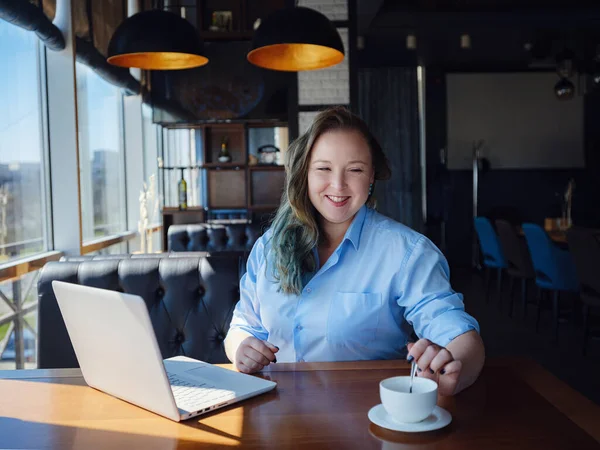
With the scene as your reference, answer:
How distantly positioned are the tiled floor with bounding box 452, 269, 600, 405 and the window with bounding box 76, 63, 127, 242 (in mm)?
3641

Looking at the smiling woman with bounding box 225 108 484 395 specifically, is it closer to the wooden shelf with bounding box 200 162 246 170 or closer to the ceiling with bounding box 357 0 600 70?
the wooden shelf with bounding box 200 162 246 170

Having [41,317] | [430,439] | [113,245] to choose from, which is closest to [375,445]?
[430,439]

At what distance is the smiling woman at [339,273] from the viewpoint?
1658mm

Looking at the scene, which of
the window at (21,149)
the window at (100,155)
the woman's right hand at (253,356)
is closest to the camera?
the woman's right hand at (253,356)

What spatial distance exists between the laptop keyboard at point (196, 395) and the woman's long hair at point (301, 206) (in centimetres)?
45

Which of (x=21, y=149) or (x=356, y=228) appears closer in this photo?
(x=356, y=228)

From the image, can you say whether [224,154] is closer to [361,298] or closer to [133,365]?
[361,298]

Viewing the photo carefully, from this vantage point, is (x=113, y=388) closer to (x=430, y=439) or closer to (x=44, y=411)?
(x=44, y=411)

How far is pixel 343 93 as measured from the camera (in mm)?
6199

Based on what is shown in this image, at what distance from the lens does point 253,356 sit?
144 centimetres

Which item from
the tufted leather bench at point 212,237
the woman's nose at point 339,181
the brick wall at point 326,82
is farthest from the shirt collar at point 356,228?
the brick wall at point 326,82

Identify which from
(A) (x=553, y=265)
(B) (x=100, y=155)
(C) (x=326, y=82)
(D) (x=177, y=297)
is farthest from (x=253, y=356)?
(C) (x=326, y=82)

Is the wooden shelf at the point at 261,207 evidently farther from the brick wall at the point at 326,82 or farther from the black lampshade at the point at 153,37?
the black lampshade at the point at 153,37

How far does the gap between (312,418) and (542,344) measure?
14.8 ft
